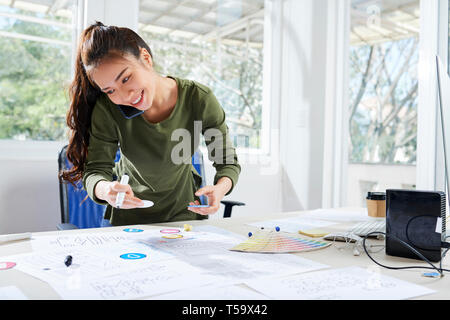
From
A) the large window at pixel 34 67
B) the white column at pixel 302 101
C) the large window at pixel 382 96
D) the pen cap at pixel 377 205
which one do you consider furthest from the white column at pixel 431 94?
the large window at pixel 34 67

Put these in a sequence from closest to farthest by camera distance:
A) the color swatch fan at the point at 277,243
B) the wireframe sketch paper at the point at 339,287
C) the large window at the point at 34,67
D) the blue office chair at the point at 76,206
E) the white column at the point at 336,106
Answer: the wireframe sketch paper at the point at 339,287
the color swatch fan at the point at 277,243
the blue office chair at the point at 76,206
the large window at the point at 34,67
the white column at the point at 336,106

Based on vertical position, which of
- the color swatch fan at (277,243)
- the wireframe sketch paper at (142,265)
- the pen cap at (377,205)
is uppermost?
the pen cap at (377,205)

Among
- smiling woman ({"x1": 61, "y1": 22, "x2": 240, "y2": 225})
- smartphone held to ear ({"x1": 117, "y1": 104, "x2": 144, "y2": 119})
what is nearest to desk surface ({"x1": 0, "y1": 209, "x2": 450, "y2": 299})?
smiling woman ({"x1": 61, "y1": 22, "x2": 240, "y2": 225})

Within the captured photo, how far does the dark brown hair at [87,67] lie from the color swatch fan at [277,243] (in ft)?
2.19

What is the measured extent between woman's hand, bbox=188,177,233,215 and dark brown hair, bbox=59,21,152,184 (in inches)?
18.1

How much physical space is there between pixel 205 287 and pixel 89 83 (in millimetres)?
880

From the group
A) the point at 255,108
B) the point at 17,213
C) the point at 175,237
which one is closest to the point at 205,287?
the point at 175,237

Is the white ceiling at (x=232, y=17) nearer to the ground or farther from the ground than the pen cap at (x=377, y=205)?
farther from the ground

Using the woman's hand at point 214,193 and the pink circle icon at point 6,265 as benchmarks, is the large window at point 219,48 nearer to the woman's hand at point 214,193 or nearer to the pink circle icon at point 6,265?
the woman's hand at point 214,193

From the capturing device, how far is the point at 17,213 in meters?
1.82

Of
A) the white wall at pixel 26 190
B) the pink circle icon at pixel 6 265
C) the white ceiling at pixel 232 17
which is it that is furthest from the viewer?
the white ceiling at pixel 232 17

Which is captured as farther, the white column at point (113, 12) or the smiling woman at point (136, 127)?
the white column at point (113, 12)

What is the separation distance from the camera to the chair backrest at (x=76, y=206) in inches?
58.6

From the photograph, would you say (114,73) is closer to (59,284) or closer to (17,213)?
(59,284)
